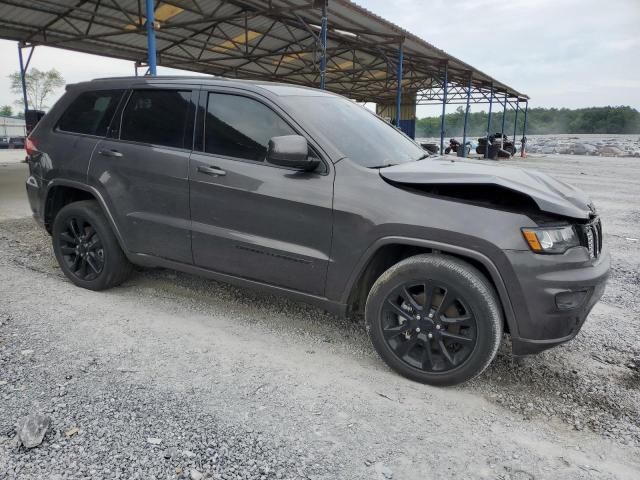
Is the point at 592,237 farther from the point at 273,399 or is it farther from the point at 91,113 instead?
the point at 91,113

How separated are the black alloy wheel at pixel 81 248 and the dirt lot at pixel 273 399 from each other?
223 millimetres

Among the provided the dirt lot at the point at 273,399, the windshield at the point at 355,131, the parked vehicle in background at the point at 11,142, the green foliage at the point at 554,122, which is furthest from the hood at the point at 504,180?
the green foliage at the point at 554,122

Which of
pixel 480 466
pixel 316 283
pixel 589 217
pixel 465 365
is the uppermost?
pixel 589 217

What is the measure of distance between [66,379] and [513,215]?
8.71 ft

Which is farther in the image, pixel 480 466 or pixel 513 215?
pixel 513 215

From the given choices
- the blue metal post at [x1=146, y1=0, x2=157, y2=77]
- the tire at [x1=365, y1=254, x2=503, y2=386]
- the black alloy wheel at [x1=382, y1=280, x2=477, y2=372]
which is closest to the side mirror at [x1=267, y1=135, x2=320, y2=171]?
the tire at [x1=365, y1=254, x2=503, y2=386]

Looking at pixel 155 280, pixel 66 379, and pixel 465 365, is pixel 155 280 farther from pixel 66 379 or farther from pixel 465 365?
pixel 465 365

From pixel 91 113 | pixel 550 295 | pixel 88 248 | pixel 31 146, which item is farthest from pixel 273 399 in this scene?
pixel 31 146

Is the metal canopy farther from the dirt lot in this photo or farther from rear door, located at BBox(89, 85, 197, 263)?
the dirt lot

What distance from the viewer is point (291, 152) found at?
281 cm

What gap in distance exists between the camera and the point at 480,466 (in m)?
2.10

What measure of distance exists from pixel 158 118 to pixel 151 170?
0.43 metres

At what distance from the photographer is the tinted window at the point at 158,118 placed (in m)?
3.50

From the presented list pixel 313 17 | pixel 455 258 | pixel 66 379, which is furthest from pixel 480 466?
pixel 313 17
